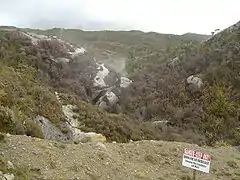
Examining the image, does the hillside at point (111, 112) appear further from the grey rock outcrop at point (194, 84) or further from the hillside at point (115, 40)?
the hillside at point (115, 40)

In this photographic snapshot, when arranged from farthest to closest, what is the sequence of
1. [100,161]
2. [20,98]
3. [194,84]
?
[194,84] → [20,98] → [100,161]

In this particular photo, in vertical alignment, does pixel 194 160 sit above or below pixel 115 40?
above

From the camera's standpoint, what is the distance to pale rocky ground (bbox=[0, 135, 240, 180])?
887 centimetres

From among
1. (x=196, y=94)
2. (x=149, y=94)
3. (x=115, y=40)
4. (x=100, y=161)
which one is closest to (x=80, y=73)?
(x=149, y=94)

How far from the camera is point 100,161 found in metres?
9.88

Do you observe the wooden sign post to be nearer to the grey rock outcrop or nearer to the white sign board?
the white sign board

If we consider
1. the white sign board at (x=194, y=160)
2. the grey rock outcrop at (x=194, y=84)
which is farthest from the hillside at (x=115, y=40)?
the white sign board at (x=194, y=160)

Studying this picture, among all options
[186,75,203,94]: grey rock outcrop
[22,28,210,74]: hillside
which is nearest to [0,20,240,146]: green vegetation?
[186,75,203,94]: grey rock outcrop

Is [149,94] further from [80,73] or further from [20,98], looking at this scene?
[20,98]

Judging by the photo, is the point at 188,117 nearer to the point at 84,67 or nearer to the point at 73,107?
the point at 73,107

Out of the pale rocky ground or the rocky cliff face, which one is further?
the rocky cliff face

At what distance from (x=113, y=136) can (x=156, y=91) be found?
20933 millimetres

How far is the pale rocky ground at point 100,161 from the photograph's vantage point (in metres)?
8.87

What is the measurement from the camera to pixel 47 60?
37.2 meters
